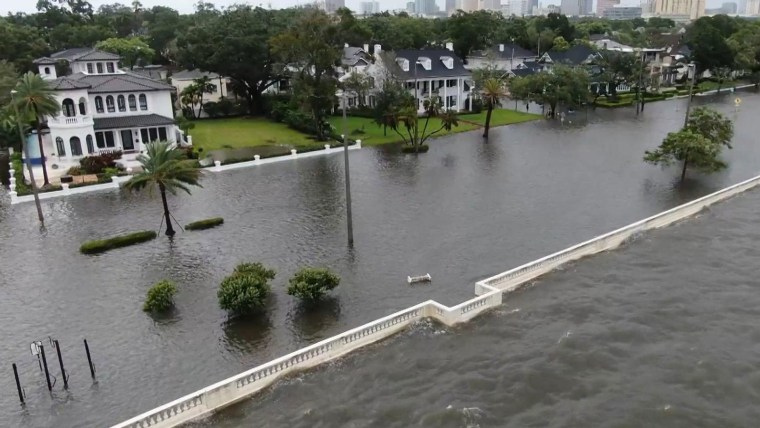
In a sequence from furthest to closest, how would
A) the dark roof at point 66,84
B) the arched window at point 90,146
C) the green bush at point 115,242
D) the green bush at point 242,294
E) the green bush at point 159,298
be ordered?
1. the arched window at point 90,146
2. the dark roof at point 66,84
3. the green bush at point 115,242
4. the green bush at point 159,298
5. the green bush at point 242,294

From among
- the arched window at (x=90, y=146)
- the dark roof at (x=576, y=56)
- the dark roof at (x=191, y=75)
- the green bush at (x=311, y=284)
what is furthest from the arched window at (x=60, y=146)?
the dark roof at (x=576, y=56)

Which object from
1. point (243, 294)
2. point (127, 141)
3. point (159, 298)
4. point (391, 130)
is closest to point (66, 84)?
point (127, 141)

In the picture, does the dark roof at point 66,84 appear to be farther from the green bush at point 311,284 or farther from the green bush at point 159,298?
the green bush at point 311,284

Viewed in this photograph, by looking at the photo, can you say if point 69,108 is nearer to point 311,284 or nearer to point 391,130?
point 391,130

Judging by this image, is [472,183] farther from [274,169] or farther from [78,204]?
[78,204]

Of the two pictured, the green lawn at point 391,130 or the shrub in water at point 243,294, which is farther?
the green lawn at point 391,130

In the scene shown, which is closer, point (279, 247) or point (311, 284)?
point (311, 284)

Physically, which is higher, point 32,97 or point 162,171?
point 32,97
